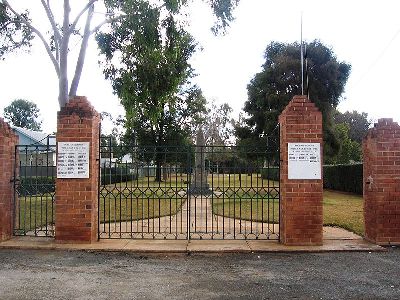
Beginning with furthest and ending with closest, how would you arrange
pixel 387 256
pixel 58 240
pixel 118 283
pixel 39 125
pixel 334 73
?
pixel 39 125, pixel 334 73, pixel 58 240, pixel 387 256, pixel 118 283

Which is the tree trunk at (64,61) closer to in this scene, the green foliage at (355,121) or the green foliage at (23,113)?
the green foliage at (355,121)

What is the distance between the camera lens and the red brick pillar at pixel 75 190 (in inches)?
333

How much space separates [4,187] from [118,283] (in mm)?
4264

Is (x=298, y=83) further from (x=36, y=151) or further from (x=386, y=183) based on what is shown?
(x=36, y=151)

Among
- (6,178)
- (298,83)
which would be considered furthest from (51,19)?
(298,83)

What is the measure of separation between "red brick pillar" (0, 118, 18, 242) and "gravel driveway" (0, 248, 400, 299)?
1.07 metres

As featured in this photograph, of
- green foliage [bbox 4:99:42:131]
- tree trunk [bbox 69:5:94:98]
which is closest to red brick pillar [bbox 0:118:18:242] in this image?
tree trunk [bbox 69:5:94:98]

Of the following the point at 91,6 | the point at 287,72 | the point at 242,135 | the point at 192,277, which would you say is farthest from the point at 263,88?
the point at 192,277

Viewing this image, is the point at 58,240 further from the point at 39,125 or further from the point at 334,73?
the point at 39,125

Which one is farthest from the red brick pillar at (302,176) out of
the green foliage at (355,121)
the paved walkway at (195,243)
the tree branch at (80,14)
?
the green foliage at (355,121)

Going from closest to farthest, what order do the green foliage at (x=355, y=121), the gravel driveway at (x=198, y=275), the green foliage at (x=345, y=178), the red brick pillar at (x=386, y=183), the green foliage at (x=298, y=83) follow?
the gravel driveway at (x=198, y=275) → the red brick pillar at (x=386, y=183) → the green foliage at (x=345, y=178) → the green foliage at (x=298, y=83) → the green foliage at (x=355, y=121)

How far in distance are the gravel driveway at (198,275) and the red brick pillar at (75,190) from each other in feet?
2.48

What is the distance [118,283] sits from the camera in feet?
18.8

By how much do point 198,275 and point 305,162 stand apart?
3.37 m
